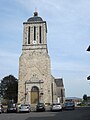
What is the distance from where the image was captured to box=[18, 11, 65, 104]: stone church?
51.2 meters

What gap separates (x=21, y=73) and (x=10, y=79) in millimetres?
24040

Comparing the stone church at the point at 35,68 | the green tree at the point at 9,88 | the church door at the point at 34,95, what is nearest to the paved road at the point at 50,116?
the stone church at the point at 35,68

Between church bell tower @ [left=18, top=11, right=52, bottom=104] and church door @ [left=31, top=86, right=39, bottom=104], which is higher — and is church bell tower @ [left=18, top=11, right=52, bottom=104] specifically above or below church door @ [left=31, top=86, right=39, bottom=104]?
above

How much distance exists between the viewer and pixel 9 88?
69062mm

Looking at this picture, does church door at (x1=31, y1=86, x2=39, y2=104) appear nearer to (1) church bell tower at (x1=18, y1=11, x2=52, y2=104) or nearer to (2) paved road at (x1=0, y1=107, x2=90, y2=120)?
(1) church bell tower at (x1=18, y1=11, x2=52, y2=104)

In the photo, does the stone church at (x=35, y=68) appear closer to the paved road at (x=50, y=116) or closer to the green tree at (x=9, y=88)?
the green tree at (x=9, y=88)

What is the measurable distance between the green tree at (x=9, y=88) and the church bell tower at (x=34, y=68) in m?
15.5

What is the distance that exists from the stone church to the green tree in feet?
50.7

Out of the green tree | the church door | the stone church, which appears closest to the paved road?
the stone church

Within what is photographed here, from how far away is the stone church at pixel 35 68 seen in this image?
168 feet

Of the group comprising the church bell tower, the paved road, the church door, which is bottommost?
the paved road

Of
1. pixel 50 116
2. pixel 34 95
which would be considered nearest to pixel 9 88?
pixel 34 95

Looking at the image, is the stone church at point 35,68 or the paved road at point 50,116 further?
the stone church at point 35,68

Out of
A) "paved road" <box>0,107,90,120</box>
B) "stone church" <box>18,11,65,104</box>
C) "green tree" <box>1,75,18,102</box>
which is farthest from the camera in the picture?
"green tree" <box>1,75,18,102</box>
